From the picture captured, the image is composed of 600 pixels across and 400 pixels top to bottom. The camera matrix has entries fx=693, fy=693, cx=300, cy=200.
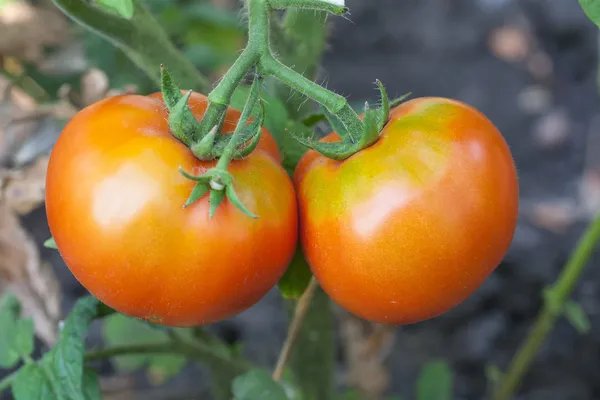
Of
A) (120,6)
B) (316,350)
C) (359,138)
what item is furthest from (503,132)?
(120,6)

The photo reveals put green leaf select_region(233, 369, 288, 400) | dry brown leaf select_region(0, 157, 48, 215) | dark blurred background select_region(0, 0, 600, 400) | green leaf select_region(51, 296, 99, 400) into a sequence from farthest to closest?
dark blurred background select_region(0, 0, 600, 400) < dry brown leaf select_region(0, 157, 48, 215) < green leaf select_region(233, 369, 288, 400) < green leaf select_region(51, 296, 99, 400)

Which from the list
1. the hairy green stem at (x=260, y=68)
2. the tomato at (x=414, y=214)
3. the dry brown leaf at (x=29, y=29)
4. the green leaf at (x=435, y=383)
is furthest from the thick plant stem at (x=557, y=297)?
the dry brown leaf at (x=29, y=29)

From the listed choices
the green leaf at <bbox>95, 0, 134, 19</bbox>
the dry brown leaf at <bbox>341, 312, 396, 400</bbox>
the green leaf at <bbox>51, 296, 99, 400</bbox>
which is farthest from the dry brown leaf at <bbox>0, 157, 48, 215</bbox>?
the dry brown leaf at <bbox>341, 312, 396, 400</bbox>

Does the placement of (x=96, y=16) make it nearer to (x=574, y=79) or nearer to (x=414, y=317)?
(x=414, y=317)

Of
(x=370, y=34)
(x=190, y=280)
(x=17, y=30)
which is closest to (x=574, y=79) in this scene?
(x=370, y=34)

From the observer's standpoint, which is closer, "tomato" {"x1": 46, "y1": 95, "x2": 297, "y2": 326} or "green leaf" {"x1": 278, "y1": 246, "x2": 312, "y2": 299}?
"tomato" {"x1": 46, "y1": 95, "x2": 297, "y2": 326}

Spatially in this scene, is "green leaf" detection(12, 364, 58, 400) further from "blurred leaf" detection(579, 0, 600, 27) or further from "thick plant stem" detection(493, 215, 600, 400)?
"thick plant stem" detection(493, 215, 600, 400)

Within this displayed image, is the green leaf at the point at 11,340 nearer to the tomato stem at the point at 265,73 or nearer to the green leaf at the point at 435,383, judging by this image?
the tomato stem at the point at 265,73
